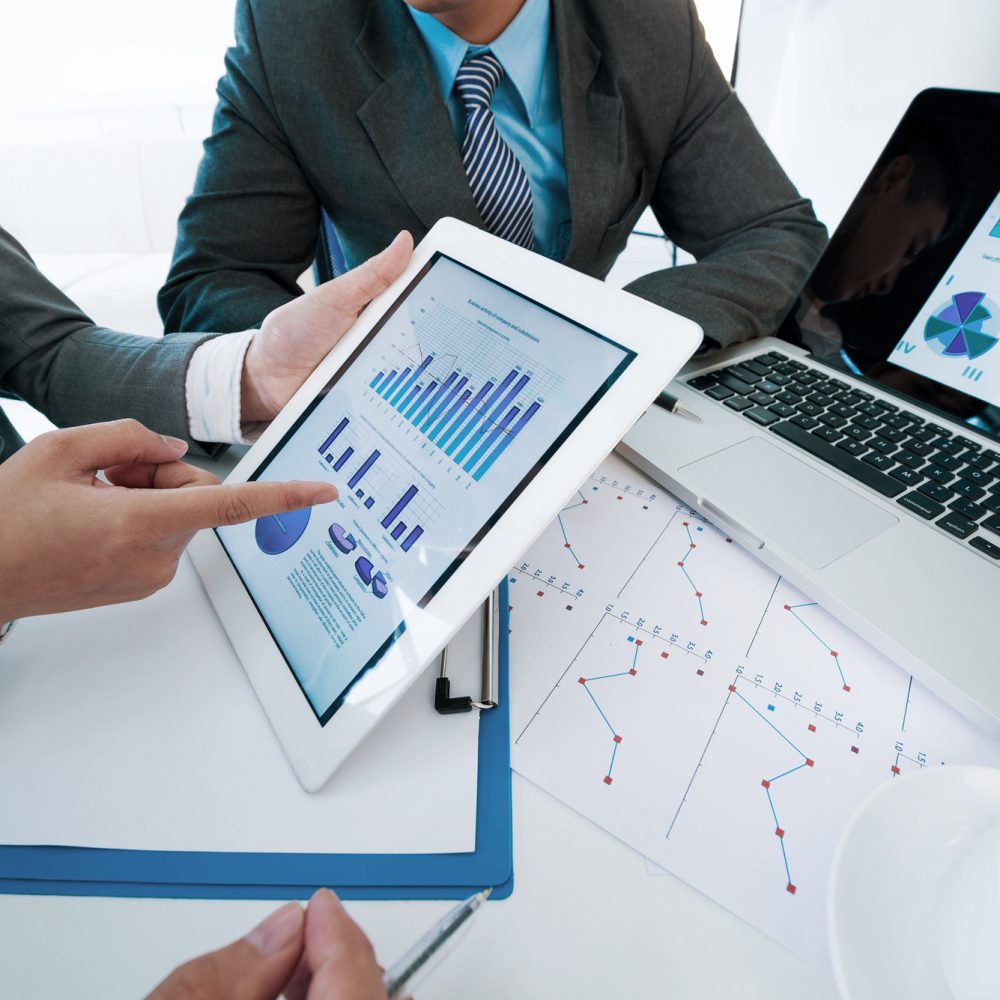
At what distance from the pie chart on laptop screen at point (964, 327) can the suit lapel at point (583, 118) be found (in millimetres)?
444

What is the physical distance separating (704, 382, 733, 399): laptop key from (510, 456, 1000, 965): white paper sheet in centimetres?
18

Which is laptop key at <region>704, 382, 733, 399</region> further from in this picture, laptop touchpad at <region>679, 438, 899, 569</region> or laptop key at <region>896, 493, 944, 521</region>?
laptop key at <region>896, 493, 944, 521</region>

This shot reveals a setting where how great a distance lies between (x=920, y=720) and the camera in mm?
372

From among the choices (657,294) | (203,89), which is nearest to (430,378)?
(657,294)

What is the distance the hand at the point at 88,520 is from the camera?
13.9 inches

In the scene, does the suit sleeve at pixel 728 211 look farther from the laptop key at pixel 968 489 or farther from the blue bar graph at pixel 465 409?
the blue bar graph at pixel 465 409

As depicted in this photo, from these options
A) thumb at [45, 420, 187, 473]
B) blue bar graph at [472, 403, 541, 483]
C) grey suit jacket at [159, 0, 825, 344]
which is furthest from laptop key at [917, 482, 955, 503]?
thumb at [45, 420, 187, 473]

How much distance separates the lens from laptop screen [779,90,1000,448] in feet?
1.77

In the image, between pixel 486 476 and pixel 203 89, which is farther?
pixel 203 89

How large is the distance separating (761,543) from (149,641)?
45 centimetres

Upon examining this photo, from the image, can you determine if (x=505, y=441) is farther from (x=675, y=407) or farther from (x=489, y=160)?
(x=489, y=160)

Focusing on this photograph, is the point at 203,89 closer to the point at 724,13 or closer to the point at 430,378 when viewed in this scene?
the point at 724,13

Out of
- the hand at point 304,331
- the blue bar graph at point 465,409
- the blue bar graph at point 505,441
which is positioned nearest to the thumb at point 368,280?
the hand at point 304,331

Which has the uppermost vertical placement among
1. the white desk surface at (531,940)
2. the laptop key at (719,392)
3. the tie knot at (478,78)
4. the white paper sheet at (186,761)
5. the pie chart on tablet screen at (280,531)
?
the tie knot at (478,78)
